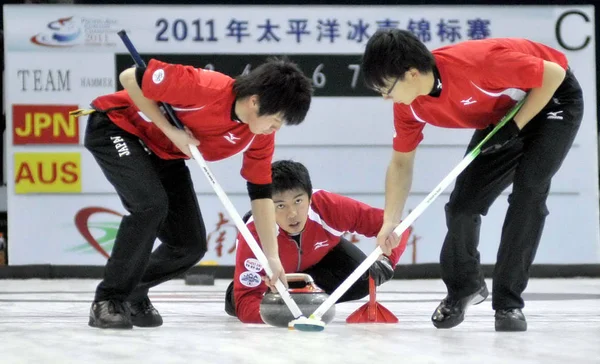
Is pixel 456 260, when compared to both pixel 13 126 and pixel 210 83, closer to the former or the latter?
pixel 210 83

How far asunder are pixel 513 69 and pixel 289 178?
98cm

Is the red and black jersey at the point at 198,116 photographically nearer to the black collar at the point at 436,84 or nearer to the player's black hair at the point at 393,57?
the player's black hair at the point at 393,57

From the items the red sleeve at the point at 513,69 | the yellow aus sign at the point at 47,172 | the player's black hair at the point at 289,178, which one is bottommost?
the yellow aus sign at the point at 47,172

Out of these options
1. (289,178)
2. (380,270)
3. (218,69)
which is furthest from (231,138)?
(218,69)

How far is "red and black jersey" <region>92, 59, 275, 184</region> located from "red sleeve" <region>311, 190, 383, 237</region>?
2.12 ft

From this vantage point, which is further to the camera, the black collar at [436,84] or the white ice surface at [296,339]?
the black collar at [436,84]

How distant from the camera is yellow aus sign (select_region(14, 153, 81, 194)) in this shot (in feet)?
20.6

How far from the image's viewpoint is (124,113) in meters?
3.41

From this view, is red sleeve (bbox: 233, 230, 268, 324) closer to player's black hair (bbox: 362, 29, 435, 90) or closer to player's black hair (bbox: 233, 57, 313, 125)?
player's black hair (bbox: 233, 57, 313, 125)

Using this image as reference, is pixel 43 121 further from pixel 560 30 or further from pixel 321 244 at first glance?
pixel 560 30

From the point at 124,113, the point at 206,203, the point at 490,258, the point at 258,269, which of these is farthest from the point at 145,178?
the point at 490,258

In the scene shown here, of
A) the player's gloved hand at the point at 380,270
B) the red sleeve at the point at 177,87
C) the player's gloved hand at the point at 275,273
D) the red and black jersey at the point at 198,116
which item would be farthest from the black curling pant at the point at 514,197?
the red sleeve at the point at 177,87

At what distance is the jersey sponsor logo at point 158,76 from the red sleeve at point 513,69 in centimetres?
96

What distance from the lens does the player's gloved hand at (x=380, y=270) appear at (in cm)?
362
